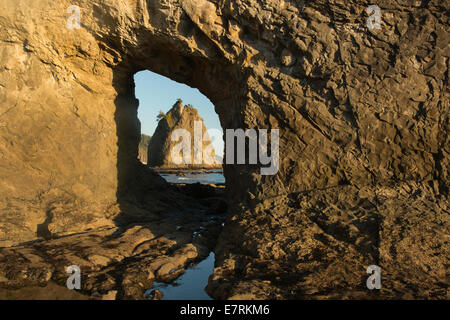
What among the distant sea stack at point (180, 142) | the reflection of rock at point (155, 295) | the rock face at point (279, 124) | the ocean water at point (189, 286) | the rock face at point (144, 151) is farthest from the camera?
the rock face at point (144, 151)

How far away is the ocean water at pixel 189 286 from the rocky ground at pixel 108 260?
0.42ft

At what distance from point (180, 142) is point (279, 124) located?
34.7m

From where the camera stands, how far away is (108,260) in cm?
451

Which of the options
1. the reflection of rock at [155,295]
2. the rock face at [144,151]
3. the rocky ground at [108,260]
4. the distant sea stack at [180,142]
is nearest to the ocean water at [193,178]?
the distant sea stack at [180,142]

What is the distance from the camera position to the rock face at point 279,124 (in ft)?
13.1

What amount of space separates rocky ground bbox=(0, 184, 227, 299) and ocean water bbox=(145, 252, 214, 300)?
13 cm

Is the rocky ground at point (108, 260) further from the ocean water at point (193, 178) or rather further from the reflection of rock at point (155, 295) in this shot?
the ocean water at point (193, 178)

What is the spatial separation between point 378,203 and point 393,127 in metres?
1.25

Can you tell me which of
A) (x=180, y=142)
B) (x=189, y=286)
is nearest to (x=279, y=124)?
(x=189, y=286)

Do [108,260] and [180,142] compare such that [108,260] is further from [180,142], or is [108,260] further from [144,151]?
[144,151]

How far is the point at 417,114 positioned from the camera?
14.8 feet

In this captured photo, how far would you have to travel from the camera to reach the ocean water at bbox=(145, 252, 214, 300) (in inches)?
144
